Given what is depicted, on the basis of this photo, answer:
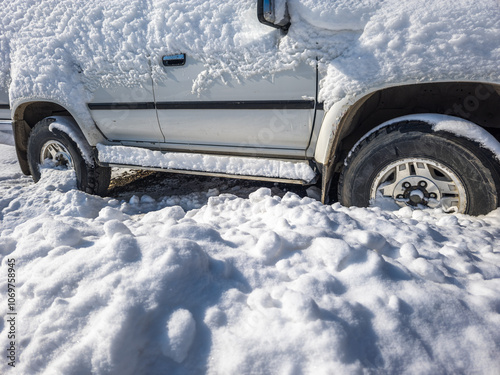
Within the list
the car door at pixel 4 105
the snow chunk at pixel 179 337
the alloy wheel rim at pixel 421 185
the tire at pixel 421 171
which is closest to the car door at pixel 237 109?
the tire at pixel 421 171

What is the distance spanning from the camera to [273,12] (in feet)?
6.62

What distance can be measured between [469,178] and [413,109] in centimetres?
59

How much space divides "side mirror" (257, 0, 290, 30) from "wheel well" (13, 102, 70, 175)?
A: 2.36 meters

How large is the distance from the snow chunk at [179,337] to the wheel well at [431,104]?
1.54m

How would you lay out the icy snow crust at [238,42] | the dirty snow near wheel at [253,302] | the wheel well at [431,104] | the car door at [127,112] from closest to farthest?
the dirty snow near wheel at [253,302] < the icy snow crust at [238,42] < the wheel well at [431,104] < the car door at [127,112]

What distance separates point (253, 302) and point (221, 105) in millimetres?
1579

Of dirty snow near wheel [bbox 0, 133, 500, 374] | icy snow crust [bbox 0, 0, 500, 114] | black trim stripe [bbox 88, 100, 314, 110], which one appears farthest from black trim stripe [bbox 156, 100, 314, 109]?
dirty snow near wheel [bbox 0, 133, 500, 374]

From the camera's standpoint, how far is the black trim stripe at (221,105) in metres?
2.31

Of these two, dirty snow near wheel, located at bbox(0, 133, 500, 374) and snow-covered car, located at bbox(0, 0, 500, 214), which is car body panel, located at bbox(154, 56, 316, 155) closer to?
snow-covered car, located at bbox(0, 0, 500, 214)

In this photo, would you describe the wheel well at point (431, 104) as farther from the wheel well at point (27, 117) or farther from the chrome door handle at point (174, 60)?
the wheel well at point (27, 117)

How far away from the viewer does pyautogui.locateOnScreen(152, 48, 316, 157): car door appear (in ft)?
7.55

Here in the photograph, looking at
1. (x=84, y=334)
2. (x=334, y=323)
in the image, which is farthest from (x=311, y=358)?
(x=84, y=334)

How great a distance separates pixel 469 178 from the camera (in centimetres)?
208

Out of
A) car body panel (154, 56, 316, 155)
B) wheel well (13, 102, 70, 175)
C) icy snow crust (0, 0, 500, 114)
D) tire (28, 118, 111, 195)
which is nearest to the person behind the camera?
icy snow crust (0, 0, 500, 114)
